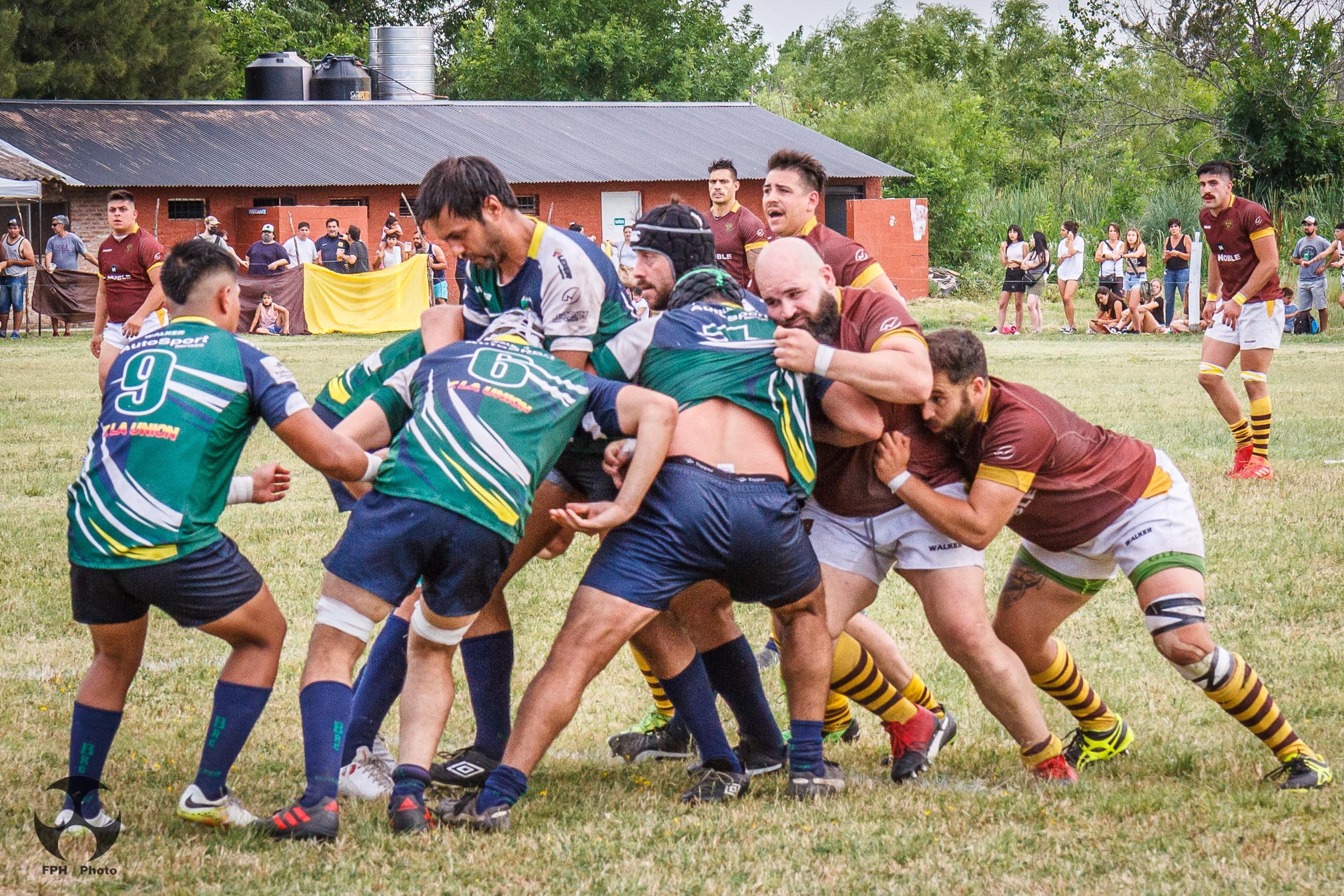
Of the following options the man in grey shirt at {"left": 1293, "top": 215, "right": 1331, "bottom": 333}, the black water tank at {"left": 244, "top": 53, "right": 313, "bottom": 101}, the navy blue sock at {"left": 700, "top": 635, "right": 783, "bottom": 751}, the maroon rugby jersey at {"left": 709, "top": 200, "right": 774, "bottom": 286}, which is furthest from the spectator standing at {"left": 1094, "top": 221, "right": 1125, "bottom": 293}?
the black water tank at {"left": 244, "top": 53, "right": 313, "bottom": 101}

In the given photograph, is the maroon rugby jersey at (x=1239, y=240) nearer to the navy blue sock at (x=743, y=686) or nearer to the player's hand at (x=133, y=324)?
the navy blue sock at (x=743, y=686)

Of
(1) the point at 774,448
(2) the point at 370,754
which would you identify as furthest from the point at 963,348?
(2) the point at 370,754

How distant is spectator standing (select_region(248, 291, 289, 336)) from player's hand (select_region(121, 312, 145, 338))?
13679mm

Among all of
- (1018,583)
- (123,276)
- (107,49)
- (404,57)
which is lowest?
(1018,583)

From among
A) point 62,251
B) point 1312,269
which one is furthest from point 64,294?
point 1312,269

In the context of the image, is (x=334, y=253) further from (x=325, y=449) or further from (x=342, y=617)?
(x=342, y=617)

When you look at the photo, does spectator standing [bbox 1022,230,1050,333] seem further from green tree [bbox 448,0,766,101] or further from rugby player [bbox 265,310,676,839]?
green tree [bbox 448,0,766,101]

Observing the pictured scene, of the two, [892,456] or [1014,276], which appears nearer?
[892,456]

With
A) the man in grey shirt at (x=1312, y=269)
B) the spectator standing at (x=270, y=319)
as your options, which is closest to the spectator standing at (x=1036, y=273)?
the man in grey shirt at (x=1312, y=269)

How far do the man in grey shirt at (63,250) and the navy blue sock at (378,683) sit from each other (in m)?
23.8

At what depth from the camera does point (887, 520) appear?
4.82 meters

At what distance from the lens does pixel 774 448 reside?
14.5 feet

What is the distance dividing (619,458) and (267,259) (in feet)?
74.9

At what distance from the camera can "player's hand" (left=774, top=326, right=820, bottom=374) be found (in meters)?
4.37
